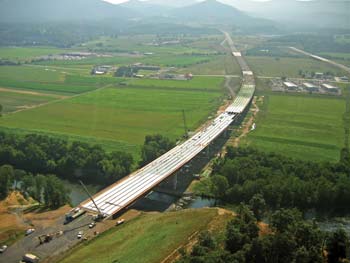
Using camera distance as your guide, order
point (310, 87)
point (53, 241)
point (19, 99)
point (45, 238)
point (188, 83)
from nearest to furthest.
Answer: point (53, 241) → point (45, 238) → point (19, 99) → point (310, 87) → point (188, 83)

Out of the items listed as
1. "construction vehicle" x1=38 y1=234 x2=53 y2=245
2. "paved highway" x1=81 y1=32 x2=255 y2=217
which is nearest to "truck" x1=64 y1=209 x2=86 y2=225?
"paved highway" x1=81 y1=32 x2=255 y2=217

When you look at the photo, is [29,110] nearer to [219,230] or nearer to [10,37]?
[219,230]

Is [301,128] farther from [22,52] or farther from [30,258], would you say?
[22,52]

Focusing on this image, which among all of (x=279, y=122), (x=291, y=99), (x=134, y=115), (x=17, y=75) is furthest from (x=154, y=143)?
(x=17, y=75)

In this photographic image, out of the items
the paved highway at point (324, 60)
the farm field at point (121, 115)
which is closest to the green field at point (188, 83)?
the farm field at point (121, 115)

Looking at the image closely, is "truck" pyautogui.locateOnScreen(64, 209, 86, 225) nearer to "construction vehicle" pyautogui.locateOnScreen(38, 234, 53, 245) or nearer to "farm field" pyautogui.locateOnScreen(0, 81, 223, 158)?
"construction vehicle" pyautogui.locateOnScreen(38, 234, 53, 245)

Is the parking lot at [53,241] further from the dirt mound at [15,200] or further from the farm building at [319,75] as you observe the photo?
the farm building at [319,75]

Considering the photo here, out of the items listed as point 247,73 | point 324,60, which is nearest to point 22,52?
point 247,73
